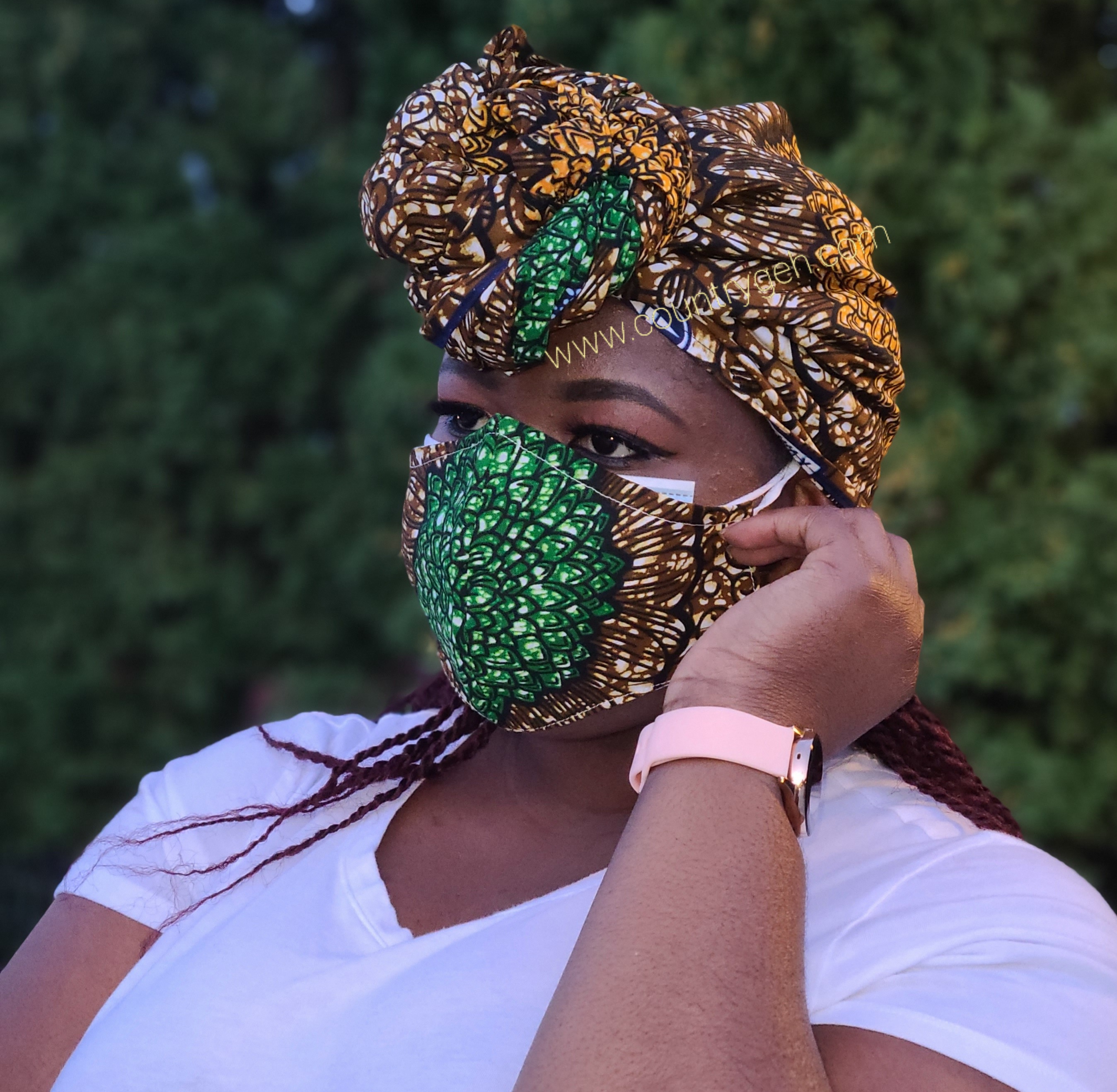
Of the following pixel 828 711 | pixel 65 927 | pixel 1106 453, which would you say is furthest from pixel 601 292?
pixel 1106 453

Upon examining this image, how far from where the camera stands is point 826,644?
150cm

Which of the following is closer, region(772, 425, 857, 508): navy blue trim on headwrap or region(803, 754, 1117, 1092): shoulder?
region(803, 754, 1117, 1092): shoulder

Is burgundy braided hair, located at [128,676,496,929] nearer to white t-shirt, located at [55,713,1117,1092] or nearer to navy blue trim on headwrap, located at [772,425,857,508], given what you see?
white t-shirt, located at [55,713,1117,1092]

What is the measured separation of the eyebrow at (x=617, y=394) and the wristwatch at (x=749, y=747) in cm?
47

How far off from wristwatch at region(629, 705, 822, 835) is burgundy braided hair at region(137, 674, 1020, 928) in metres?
0.38

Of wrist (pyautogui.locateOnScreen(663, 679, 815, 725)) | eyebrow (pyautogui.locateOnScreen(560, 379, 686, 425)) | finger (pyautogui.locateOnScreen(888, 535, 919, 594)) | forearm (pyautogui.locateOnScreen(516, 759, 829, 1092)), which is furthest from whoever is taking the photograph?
eyebrow (pyautogui.locateOnScreen(560, 379, 686, 425))

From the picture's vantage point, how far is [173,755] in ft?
19.4

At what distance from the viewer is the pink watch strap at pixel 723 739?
1.40 m

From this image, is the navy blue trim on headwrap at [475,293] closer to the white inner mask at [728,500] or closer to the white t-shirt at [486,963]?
the white inner mask at [728,500]

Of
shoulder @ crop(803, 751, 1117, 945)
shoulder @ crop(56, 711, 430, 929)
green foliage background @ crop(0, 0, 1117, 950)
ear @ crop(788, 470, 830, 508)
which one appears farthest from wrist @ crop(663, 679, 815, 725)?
green foliage background @ crop(0, 0, 1117, 950)

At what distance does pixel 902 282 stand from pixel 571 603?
9.45 feet

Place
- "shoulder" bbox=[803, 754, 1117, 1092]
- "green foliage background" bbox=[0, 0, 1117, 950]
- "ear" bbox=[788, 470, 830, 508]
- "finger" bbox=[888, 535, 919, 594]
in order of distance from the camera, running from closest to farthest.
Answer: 1. "shoulder" bbox=[803, 754, 1117, 1092]
2. "finger" bbox=[888, 535, 919, 594]
3. "ear" bbox=[788, 470, 830, 508]
4. "green foliage background" bbox=[0, 0, 1117, 950]

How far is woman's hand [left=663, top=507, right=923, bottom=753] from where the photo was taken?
4.82ft

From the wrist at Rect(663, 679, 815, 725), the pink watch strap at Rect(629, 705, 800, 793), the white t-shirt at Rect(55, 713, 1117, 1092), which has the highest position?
the wrist at Rect(663, 679, 815, 725)
